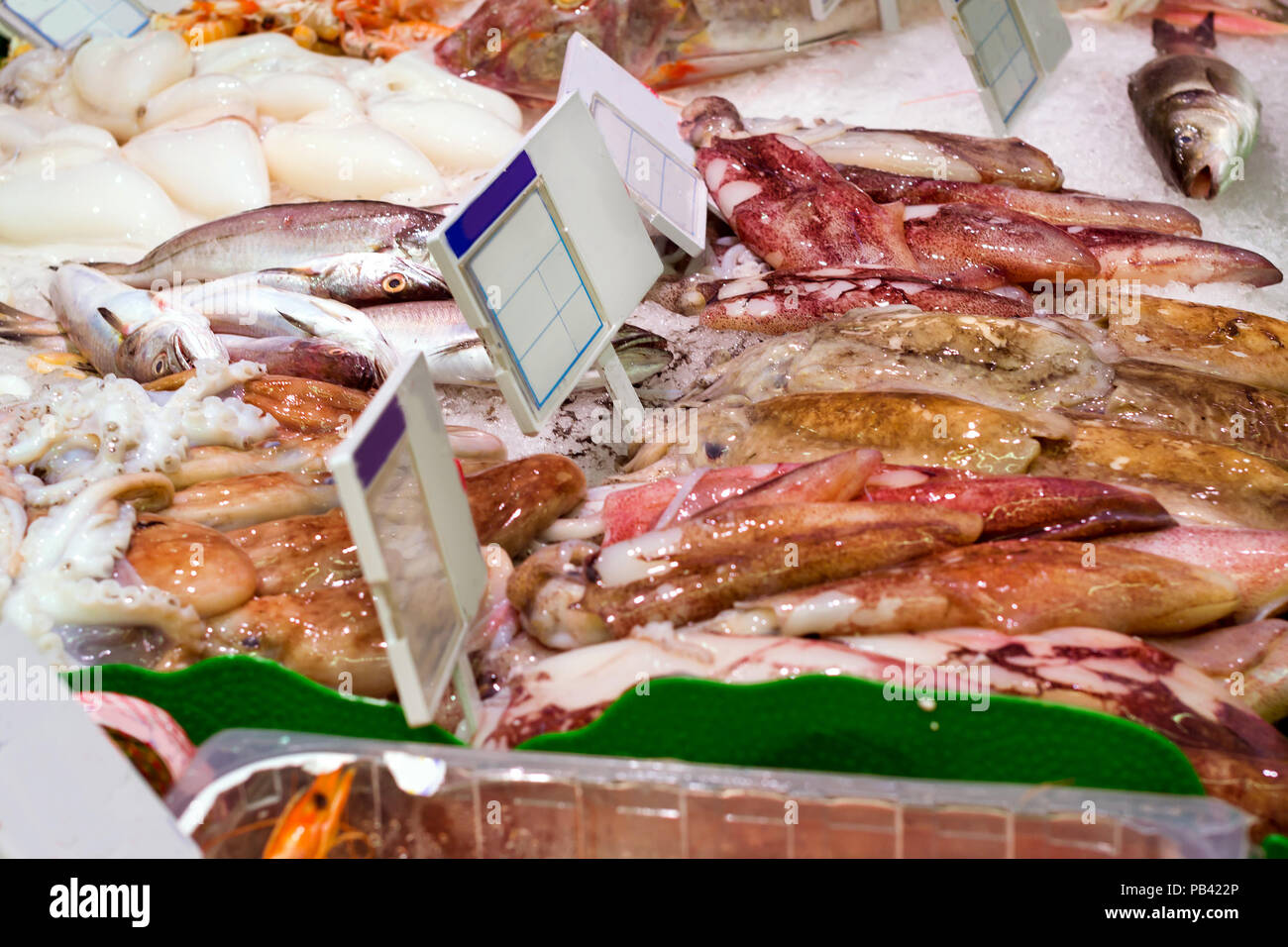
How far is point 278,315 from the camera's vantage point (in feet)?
10.3

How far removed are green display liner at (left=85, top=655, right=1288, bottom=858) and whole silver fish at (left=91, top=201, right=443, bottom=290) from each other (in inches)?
75.2

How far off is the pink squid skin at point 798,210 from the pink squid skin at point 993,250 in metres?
0.08

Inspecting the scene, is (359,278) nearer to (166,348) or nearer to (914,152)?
(166,348)

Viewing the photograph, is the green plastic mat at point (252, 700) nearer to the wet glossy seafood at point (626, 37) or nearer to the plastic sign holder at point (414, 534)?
the plastic sign holder at point (414, 534)

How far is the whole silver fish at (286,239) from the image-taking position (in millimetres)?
3396

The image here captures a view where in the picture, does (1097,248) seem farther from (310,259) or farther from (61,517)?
(61,517)

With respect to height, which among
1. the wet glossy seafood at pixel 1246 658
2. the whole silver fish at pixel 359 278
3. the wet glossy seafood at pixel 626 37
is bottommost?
the wet glossy seafood at pixel 1246 658

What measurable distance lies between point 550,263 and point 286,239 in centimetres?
150

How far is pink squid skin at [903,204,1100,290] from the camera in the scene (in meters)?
3.33

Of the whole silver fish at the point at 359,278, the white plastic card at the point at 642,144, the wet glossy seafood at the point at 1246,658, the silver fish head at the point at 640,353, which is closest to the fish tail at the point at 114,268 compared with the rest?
the whole silver fish at the point at 359,278

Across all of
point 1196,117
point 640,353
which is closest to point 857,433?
point 640,353

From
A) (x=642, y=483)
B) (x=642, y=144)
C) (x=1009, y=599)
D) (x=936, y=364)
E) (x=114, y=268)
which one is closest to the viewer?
(x=1009, y=599)

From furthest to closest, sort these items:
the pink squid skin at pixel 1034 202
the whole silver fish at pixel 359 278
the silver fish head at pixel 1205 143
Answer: the silver fish head at pixel 1205 143
the pink squid skin at pixel 1034 202
the whole silver fish at pixel 359 278

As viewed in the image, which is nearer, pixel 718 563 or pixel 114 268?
pixel 718 563
